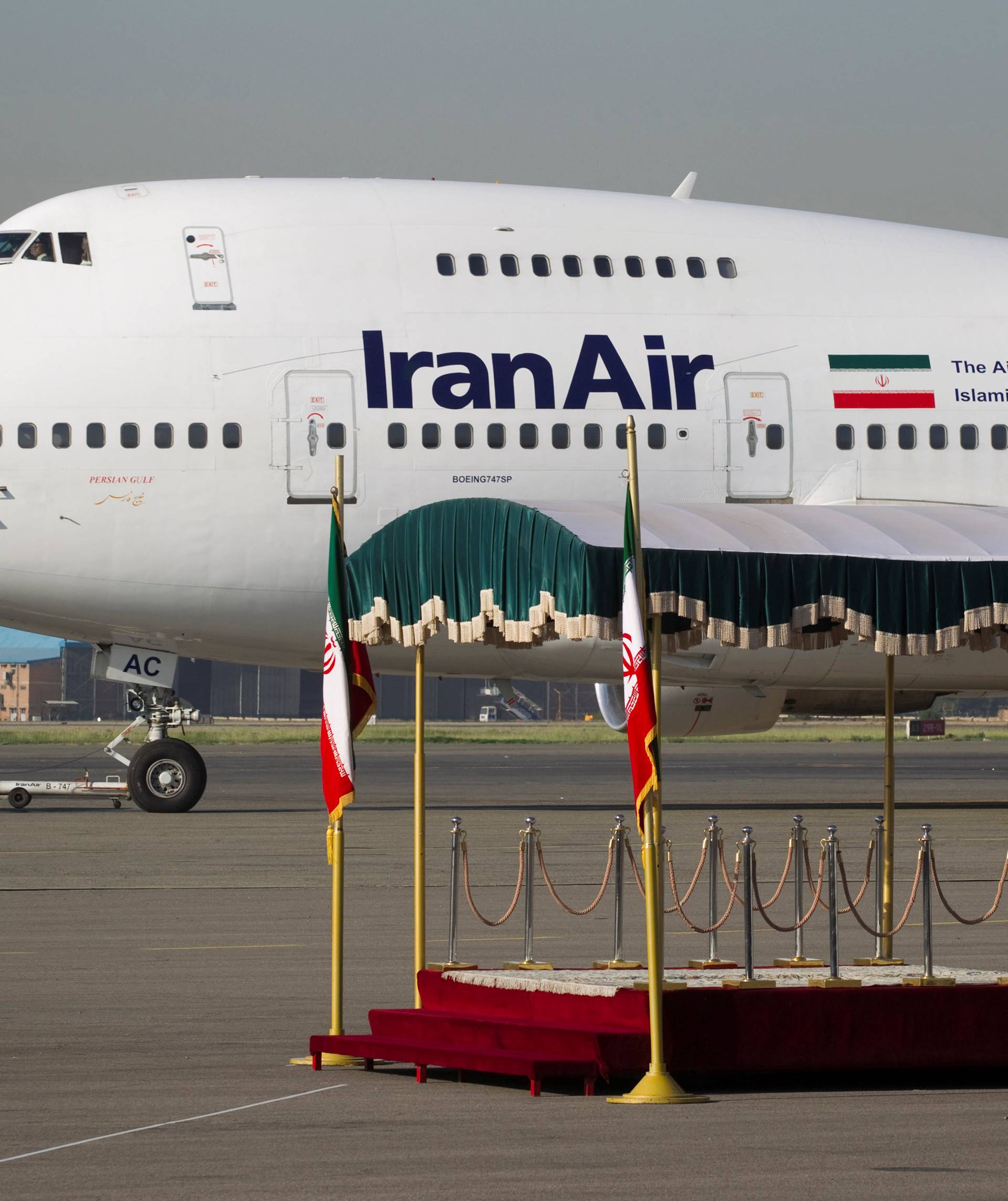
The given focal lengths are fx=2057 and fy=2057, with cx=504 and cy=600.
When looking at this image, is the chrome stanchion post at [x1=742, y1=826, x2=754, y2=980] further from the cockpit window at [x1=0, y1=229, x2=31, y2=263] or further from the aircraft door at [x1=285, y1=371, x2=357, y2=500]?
the cockpit window at [x1=0, y1=229, x2=31, y2=263]

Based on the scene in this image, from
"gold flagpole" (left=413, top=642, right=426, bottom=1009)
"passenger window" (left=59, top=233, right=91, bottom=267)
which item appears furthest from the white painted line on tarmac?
"passenger window" (left=59, top=233, right=91, bottom=267)

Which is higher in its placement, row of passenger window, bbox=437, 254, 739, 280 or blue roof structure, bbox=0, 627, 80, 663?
blue roof structure, bbox=0, 627, 80, 663

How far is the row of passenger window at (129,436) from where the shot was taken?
28172 millimetres

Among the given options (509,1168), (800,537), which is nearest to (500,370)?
(800,537)

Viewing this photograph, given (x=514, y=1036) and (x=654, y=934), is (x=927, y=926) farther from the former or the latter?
(x=514, y=1036)

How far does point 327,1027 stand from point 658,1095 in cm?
306

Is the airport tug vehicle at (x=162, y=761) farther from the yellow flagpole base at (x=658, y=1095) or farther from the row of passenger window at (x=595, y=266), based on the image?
the yellow flagpole base at (x=658, y=1095)

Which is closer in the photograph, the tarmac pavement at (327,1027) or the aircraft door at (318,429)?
the tarmac pavement at (327,1027)

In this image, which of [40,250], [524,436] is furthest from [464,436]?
[40,250]

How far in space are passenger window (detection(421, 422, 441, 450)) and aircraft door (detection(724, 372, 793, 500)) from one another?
414cm

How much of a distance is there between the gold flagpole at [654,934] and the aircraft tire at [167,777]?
19.5 meters

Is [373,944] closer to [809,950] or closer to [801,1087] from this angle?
[809,950]

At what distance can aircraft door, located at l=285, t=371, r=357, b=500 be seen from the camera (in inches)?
1117

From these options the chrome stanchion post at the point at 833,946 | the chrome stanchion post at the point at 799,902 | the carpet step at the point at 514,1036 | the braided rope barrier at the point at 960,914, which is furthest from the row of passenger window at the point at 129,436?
the chrome stanchion post at the point at 833,946
